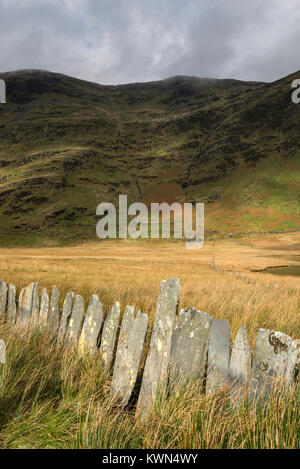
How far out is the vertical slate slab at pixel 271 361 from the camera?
6.30 ft

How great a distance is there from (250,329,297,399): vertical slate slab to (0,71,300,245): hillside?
225 ft

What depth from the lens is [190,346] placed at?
233 centimetres

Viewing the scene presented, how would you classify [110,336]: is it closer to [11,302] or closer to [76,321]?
[76,321]

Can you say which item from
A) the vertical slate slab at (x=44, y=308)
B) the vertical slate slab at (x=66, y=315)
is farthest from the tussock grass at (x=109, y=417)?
the vertical slate slab at (x=44, y=308)

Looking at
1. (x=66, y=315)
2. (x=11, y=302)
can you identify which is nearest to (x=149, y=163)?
(x=11, y=302)

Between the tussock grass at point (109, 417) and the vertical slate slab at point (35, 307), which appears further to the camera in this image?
the vertical slate slab at point (35, 307)

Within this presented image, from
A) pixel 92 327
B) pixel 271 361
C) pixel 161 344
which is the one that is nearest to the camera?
pixel 271 361

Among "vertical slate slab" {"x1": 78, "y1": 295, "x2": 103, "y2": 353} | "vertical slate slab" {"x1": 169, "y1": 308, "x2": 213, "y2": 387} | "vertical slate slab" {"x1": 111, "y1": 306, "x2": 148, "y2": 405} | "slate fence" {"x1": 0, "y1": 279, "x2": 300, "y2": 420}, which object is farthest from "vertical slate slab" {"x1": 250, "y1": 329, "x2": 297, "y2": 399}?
"vertical slate slab" {"x1": 78, "y1": 295, "x2": 103, "y2": 353}

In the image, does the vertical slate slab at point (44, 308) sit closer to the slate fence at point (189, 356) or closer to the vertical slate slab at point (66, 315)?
the vertical slate slab at point (66, 315)

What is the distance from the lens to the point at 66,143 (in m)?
122

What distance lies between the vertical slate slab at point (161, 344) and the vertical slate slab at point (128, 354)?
0.42ft

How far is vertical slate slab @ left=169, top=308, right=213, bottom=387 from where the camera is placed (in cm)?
229

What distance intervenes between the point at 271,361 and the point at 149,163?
402ft

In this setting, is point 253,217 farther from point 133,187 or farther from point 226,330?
point 226,330
